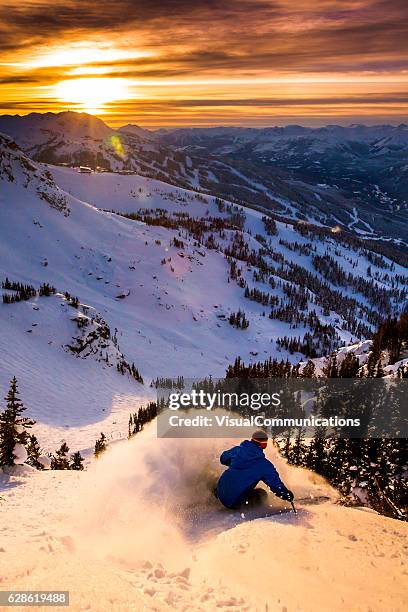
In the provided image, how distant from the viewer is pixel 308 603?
190 inches

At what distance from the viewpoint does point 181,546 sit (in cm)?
650

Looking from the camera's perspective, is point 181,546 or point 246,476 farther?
point 246,476

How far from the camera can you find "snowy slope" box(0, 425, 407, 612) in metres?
4.84

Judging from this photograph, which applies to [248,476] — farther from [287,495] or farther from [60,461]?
[60,461]

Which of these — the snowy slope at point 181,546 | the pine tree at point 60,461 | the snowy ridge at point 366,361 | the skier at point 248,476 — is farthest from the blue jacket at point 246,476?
the snowy ridge at point 366,361

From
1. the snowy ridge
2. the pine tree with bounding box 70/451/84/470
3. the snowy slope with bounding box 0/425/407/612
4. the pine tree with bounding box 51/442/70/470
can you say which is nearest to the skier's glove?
the snowy slope with bounding box 0/425/407/612

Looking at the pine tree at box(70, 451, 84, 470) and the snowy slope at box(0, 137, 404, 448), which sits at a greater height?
the snowy slope at box(0, 137, 404, 448)

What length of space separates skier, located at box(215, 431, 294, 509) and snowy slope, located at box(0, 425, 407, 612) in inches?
14.9

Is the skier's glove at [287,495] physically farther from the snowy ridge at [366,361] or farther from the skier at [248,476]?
the snowy ridge at [366,361]

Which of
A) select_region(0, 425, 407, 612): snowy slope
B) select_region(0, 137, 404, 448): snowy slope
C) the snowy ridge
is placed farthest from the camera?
select_region(0, 137, 404, 448): snowy slope

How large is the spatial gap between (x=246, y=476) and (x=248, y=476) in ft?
0.13

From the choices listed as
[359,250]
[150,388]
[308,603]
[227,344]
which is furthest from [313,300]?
[359,250]

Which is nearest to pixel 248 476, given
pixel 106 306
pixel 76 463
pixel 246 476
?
pixel 246 476

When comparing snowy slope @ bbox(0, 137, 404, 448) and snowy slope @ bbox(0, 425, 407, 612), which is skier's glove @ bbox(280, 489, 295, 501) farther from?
snowy slope @ bbox(0, 137, 404, 448)
